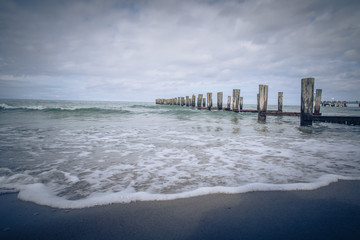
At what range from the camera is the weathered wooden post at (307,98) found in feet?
24.0

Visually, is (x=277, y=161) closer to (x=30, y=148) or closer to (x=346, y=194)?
(x=346, y=194)

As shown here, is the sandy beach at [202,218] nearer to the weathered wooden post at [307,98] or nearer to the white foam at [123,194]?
the white foam at [123,194]

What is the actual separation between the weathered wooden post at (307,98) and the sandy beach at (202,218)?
6801 millimetres

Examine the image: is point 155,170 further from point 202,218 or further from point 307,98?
point 307,98

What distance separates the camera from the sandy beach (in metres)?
1.30

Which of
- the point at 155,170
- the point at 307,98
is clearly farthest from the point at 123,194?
the point at 307,98

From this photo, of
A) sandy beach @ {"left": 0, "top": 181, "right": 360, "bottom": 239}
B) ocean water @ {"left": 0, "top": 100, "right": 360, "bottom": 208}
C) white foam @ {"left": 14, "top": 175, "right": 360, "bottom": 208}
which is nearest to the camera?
sandy beach @ {"left": 0, "top": 181, "right": 360, "bottom": 239}

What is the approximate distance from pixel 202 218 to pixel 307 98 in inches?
318

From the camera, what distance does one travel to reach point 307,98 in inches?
291

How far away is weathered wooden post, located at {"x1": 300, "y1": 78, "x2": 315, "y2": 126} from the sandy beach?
6.80 metres

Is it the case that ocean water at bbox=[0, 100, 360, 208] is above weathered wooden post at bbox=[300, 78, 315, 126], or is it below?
below

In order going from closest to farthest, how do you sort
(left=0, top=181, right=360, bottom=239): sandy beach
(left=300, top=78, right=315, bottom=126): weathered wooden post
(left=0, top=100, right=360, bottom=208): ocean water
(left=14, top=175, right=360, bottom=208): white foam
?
(left=0, top=181, right=360, bottom=239): sandy beach, (left=14, top=175, right=360, bottom=208): white foam, (left=0, top=100, right=360, bottom=208): ocean water, (left=300, top=78, right=315, bottom=126): weathered wooden post

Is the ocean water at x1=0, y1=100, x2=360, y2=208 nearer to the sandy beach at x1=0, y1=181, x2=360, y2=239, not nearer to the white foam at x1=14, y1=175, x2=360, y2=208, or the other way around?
the white foam at x1=14, y1=175, x2=360, y2=208

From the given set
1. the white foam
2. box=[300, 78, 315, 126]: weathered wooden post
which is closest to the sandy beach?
the white foam
